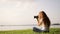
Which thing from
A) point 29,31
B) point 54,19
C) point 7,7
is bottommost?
point 29,31

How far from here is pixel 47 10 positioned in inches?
84.7

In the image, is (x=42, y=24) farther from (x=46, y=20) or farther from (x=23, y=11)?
(x=23, y=11)

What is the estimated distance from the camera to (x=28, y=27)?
2.10m

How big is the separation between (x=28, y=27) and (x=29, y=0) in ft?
1.09

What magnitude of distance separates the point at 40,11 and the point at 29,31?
28 cm

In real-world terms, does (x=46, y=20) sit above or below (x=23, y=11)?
below

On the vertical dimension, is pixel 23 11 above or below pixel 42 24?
above

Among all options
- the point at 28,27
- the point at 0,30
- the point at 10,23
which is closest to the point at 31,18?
the point at 28,27

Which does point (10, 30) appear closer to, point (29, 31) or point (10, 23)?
point (10, 23)

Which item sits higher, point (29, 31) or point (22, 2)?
point (22, 2)

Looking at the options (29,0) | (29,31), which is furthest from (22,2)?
(29,31)

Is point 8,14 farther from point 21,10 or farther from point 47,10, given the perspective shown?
point 47,10

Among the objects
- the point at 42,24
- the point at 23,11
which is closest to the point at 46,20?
the point at 42,24

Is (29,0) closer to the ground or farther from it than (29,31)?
farther from it
